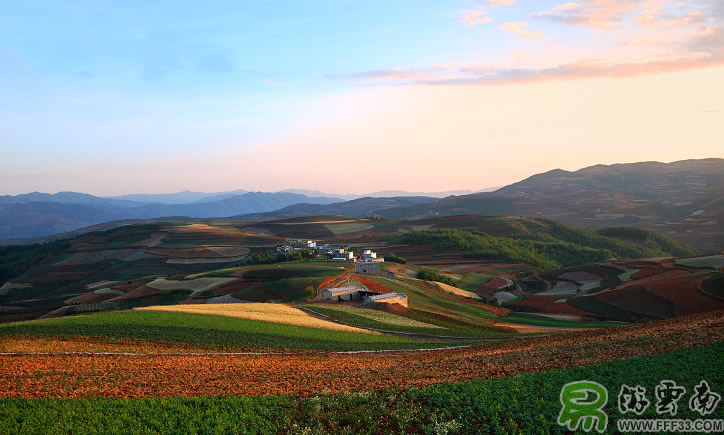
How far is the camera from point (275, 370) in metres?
25.5

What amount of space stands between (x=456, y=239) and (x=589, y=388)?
133m

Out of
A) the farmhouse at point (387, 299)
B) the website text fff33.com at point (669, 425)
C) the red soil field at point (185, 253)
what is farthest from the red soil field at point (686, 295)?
the red soil field at point (185, 253)

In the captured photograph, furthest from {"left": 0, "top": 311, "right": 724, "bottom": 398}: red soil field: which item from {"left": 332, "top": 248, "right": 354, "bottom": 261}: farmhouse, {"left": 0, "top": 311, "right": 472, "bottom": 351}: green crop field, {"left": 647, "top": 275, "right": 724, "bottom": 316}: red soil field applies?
{"left": 332, "top": 248, "right": 354, "bottom": 261}: farmhouse

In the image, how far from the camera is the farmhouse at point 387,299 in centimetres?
6084

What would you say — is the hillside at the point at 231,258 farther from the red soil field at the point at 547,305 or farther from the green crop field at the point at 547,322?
the red soil field at the point at 547,305

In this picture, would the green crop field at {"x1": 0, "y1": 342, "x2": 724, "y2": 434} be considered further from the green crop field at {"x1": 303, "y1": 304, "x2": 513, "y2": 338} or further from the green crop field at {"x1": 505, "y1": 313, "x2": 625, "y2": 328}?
the green crop field at {"x1": 505, "y1": 313, "x2": 625, "y2": 328}

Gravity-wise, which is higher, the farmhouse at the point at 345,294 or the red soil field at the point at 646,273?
the farmhouse at the point at 345,294

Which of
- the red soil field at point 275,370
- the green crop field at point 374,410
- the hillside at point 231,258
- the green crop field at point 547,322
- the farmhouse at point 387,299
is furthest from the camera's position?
the hillside at point 231,258

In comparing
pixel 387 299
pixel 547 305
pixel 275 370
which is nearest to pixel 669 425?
pixel 275 370

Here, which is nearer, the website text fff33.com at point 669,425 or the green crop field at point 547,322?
the website text fff33.com at point 669,425

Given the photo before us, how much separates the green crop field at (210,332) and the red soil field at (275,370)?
6451 millimetres

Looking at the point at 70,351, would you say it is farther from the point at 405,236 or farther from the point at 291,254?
the point at 405,236

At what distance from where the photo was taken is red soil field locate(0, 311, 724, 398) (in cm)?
2077

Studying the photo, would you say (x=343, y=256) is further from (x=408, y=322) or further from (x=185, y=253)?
(x=185, y=253)
